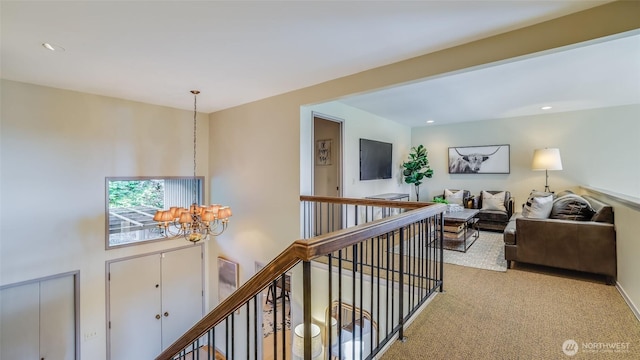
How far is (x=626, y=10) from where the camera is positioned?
1874 mm

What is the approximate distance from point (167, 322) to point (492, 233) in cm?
651

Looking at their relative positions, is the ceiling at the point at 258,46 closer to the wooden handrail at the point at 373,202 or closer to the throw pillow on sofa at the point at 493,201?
the wooden handrail at the point at 373,202

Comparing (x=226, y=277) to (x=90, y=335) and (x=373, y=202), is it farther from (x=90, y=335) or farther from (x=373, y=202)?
(x=373, y=202)

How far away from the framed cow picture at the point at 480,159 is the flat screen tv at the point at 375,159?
5.99 feet

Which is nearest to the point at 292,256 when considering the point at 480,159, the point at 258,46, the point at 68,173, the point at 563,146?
the point at 258,46

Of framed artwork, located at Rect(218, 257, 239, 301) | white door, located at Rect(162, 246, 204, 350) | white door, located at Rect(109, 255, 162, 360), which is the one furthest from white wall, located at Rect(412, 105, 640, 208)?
white door, located at Rect(109, 255, 162, 360)

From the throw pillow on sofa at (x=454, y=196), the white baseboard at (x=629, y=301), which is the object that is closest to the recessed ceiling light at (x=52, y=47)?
the white baseboard at (x=629, y=301)

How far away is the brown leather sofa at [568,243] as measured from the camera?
3018mm

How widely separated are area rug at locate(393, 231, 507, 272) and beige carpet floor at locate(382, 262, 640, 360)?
475mm

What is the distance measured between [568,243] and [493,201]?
308 cm

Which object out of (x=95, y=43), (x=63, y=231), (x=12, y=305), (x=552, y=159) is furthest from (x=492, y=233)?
(x=12, y=305)

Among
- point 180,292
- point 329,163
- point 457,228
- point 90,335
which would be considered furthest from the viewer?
point 329,163

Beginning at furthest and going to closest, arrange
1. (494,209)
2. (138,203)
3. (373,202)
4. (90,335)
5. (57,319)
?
(494,209), (138,203), (90,335), (57,319), (373,202)

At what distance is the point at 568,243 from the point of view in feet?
10.5
